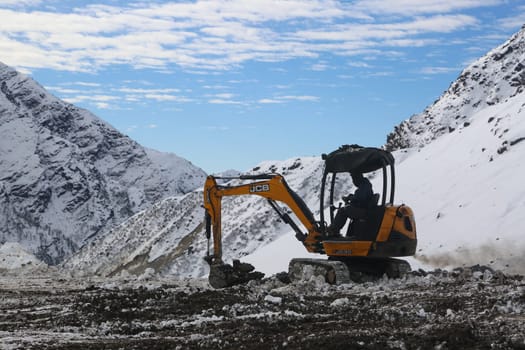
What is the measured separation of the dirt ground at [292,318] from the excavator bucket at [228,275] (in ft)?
6.55

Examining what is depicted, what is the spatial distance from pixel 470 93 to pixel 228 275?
155115mm

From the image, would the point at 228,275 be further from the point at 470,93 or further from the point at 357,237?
the point at 470,93

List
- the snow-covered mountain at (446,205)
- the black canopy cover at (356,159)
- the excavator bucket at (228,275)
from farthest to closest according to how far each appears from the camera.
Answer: the snow-covered mountain at (446,205)
the excavator bucket at (228,275)
the black canopy cover at (356,159)

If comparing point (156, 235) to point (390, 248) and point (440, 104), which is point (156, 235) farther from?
point (390, 248)

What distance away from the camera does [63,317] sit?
529 inches

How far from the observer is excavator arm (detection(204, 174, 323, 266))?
19.0 metres

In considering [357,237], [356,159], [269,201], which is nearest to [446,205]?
[269,201]

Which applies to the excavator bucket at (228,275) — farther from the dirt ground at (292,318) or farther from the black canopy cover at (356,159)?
the black canopy cover at (356,159)

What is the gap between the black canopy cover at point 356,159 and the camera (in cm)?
1759

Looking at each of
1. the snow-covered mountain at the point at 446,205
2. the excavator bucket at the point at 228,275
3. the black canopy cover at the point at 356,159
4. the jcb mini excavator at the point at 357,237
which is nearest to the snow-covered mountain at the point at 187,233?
the snow-covered mountain at the point at 446,205

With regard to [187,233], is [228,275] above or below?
below

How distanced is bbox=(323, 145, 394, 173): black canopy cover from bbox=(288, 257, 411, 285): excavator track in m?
2.14

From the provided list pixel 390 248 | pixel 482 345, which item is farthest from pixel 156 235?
pixel 482 345

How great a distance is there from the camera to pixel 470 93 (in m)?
166
